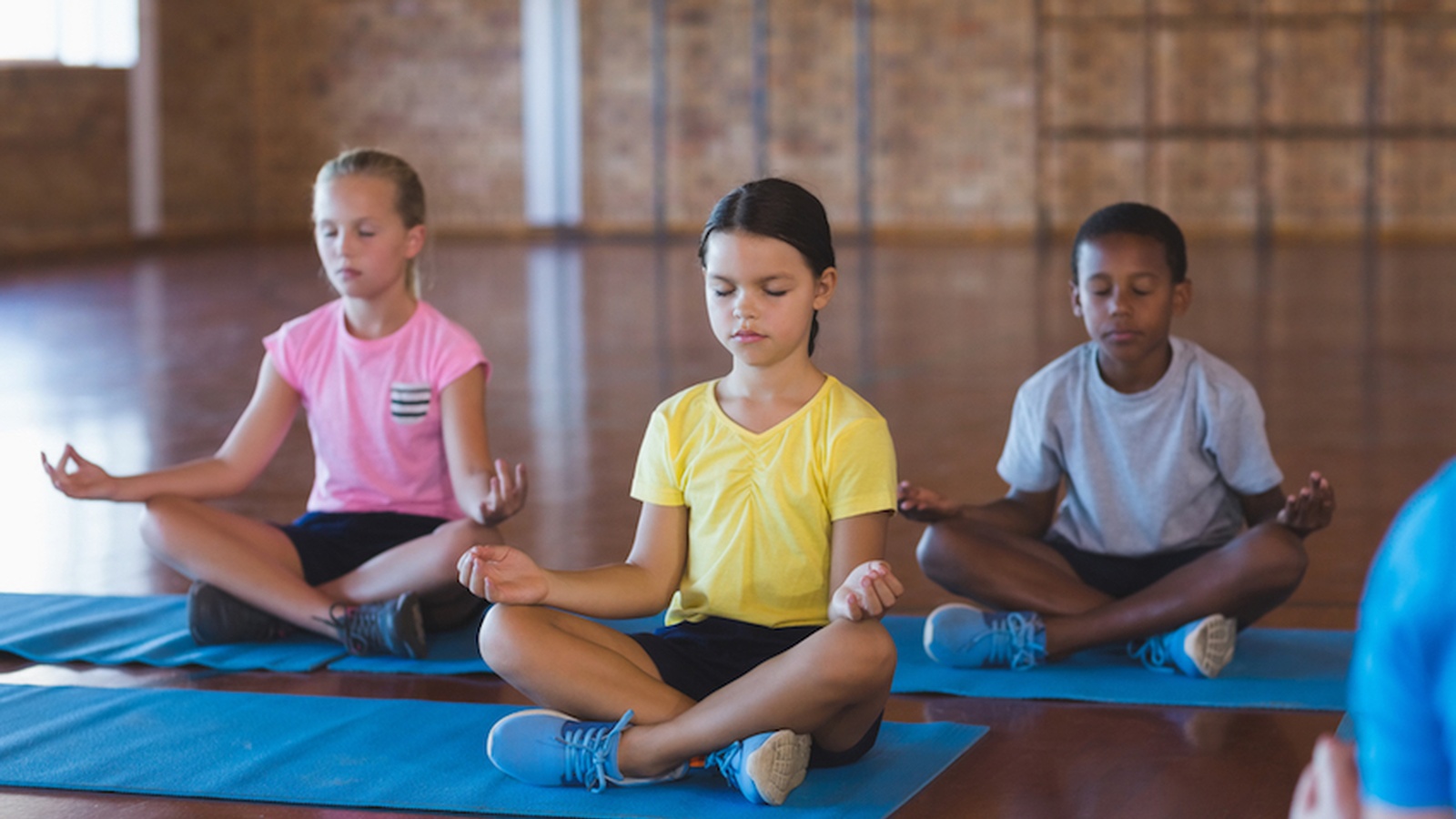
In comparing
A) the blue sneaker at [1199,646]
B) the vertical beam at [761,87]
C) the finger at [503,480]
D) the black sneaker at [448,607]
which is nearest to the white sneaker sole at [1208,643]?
the blue sneaker at [1199,646]

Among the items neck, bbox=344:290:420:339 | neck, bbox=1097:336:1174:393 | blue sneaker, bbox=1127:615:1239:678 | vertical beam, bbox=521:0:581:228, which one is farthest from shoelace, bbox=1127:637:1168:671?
vertical beam, bbox=521:0:581:228

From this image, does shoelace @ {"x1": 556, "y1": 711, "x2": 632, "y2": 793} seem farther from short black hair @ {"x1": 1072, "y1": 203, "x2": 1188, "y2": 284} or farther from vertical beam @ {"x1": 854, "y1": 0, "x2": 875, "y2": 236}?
vertical beam @ {"x1": 854, "y1": 0, "x2": 875, "y2": 236}

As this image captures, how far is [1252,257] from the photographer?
10.1 metres

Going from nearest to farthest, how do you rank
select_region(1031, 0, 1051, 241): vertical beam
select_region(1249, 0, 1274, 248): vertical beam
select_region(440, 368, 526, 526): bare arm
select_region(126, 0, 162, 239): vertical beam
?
select_region(440, 368, 526, 526): bare arm, select_region(1249, 0, 1274, 248): vertical beam, select_region(126, 0, 162, 239): vertical beam, select_region(1031, 0, 1051, 241): vertical beam

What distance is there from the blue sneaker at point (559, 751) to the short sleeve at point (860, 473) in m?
0.34

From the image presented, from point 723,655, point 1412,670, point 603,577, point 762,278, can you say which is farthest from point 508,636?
point 1412,670

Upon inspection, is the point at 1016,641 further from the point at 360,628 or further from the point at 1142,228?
the point at 360,628

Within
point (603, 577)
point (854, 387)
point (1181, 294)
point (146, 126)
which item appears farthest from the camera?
point (146, 126)

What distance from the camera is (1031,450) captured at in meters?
2.50

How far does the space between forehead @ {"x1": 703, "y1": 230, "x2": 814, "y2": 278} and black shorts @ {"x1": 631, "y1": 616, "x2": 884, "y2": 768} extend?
0.42 meters

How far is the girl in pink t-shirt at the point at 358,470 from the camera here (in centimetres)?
249

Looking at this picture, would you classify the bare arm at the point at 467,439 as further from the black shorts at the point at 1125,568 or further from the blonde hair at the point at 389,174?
the black shorts at the point at 1125,568

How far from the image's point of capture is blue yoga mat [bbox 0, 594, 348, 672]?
2.42 meters

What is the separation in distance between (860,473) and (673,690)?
1.08 ft
